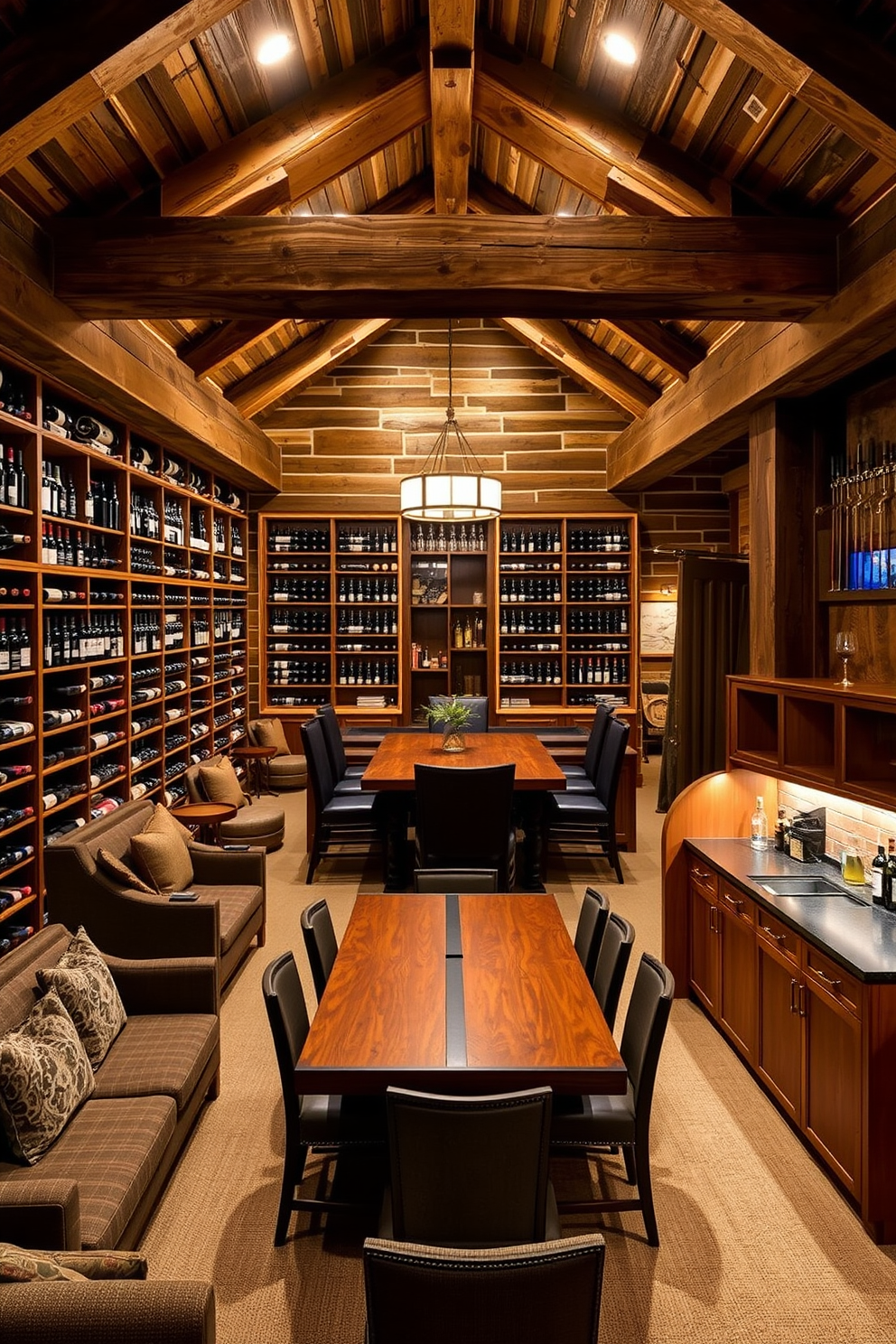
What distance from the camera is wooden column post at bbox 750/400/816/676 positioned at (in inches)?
173

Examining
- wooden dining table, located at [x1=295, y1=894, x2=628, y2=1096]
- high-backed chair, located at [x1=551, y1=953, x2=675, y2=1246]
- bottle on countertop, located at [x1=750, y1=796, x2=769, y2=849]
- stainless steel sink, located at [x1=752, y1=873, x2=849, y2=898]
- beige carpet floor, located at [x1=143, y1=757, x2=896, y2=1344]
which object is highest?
bottle on countertop, located at [x1=750, y1=796, x2=769, y2=849]

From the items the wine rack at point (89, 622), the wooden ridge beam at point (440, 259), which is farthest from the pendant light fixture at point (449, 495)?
the wooden ridge beam at point (440, 259)

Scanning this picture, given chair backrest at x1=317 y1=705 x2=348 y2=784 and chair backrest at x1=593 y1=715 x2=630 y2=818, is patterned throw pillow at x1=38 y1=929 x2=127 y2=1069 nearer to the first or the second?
chair backrest at x1=317 y1=705 x2=348 y2=784

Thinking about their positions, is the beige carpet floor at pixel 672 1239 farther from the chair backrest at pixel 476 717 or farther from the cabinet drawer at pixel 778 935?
the chair backrest at pixel 476 717

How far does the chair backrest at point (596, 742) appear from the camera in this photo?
6.07 metres

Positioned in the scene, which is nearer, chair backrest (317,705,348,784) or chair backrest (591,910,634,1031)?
chair backrest (591,910,634,1031)

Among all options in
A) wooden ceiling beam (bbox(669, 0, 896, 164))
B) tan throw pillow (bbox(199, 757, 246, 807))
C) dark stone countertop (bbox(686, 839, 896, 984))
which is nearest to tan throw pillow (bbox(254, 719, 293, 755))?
tan throw pillow (bbox(199, 757, 246, 807))

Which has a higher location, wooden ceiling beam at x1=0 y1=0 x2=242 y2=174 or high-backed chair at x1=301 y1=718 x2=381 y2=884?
wooden ceiling beam at x1=0 y1=0 x2=242 y2=174

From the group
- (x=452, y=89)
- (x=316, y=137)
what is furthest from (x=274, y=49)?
(x=452, y=89)

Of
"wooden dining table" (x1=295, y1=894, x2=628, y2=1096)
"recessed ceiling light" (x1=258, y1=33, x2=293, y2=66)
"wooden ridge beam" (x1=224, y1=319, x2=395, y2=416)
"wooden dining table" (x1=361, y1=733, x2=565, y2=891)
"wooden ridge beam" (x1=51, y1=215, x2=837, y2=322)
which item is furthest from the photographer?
"wooden ridge beam" (x1=224, y1=319, x2=395, y2=416)

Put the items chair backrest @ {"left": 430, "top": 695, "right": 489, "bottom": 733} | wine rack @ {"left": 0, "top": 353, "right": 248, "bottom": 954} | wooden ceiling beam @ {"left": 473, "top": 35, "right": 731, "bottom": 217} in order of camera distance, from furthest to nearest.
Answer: chair backrest @ {"left": 430, "top": 695, "right": 489, "bottom": 733} < wine rack @ {"left": 0, "top": 353, "right": 248, "bottom": 954} < wooden ceiling beam @ {"left": 473, "top": 35, "right": 731, "bottom": 217}

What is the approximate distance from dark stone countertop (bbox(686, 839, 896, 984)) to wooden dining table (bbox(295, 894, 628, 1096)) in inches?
29.1

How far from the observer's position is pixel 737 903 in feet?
10.9

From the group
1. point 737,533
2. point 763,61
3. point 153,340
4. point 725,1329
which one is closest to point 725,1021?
point 725,1329
